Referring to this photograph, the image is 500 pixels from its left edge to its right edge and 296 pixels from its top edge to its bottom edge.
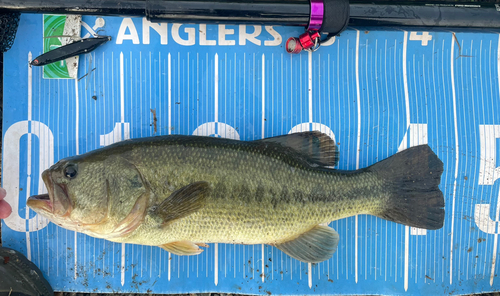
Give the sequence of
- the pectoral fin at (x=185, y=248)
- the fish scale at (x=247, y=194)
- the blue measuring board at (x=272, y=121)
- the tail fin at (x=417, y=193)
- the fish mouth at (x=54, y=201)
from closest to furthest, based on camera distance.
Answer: the fish mouth at (x=54, y=201)
the fish scale at (x=247, y=194)
the pectoral fin at (x=185, y=248)
the tail fin at (x=417, y=193)
the blue measuring board at (x=272, y=121)

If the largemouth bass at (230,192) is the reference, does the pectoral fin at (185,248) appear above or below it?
below

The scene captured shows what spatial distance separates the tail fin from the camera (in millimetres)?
2422

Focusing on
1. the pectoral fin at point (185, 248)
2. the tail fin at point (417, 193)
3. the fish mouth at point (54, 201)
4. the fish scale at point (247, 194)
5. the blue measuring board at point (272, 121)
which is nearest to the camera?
the fish mouth at point (54, 201)

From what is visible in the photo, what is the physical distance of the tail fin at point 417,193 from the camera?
95.3 inches

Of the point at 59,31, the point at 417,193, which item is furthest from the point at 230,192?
the point at 59,31

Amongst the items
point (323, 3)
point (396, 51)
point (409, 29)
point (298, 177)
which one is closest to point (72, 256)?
point (298, 177)

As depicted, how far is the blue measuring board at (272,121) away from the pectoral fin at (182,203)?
79 centimetres

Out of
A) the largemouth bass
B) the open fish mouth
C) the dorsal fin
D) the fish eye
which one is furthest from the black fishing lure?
the dorsal fin

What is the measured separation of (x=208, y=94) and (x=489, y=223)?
290 cm

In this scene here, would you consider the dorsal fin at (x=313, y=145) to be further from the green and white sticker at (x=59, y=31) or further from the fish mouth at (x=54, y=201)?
the green and white sticker at (x=59, y=31)

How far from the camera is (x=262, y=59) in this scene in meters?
2.73

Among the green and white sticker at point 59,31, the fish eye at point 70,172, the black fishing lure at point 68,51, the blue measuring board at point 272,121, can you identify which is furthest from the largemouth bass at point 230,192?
the green and white sticker at point 59,31

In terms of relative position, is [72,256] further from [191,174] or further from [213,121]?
[213,121]

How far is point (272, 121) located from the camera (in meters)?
2.73
